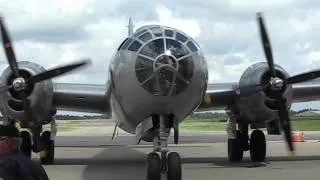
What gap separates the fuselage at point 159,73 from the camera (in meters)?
9.75

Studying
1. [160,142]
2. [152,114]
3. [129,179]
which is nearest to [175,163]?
[160,142]

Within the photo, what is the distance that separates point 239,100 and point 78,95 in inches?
186

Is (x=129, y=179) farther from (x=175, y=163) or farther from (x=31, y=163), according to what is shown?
(x=31, y=163)

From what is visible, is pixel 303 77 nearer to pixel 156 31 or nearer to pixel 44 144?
pixel 156 31

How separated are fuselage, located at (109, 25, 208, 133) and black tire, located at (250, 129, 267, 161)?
17.3 ft

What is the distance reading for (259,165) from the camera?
576 inches

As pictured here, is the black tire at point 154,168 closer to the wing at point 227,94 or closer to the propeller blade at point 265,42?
the wing at point 227,94

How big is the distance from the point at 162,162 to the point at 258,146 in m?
6.57

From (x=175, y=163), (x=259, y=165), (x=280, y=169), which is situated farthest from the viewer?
(x=259, y=165)

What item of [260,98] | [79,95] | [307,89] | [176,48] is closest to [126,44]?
[176,48]

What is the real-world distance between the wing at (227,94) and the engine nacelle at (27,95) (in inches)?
170

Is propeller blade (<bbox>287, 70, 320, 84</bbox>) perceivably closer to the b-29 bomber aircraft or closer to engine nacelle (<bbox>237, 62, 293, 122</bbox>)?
the b-29 bomber aircraft

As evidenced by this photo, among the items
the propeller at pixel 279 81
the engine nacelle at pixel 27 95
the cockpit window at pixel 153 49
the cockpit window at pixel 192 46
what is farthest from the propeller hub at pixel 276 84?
the engine nacelle at pixel 27 95

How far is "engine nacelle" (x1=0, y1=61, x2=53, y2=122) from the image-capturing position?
44.4ft
